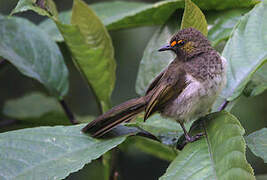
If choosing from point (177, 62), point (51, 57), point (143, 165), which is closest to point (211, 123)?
point (177, 62)

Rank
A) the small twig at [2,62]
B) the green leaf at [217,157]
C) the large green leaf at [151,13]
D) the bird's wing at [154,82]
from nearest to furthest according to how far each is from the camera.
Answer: the green leaf at [217,157] < the bird's wing at [154,82] < the large green leaf at [151,13] < the small twig at [2,62]

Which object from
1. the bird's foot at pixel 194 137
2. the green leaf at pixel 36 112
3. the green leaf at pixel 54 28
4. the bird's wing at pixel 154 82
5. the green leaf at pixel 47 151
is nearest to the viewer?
the green leaf at pixel 47 151

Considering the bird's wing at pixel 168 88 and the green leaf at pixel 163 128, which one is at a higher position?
the bird's wing at pixel 168 88

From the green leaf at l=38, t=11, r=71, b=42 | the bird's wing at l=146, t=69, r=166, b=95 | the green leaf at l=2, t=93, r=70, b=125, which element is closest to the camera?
the bird's wing at l=146, t=69, r=166, b=95

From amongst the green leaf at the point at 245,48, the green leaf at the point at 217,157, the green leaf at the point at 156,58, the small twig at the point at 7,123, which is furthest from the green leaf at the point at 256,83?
the small twig at the point at 7,123

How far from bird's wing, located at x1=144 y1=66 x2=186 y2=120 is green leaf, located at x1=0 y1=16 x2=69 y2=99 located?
32.9 inches

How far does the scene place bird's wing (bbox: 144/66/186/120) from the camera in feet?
7.98

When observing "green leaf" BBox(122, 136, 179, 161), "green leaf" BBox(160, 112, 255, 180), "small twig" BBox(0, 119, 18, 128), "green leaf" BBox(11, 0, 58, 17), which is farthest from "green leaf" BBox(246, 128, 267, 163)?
"small twig" BBox(0, 119, 18, 128)

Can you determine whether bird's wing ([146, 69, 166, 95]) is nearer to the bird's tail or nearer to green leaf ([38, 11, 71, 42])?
the bird's tail

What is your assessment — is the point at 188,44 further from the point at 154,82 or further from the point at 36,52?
the point at 36,52

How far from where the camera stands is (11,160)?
197 centimetres

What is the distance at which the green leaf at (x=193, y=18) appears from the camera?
2.26 metres

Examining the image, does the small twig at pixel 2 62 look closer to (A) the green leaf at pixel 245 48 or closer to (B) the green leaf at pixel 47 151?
(B) the green leaf at pixel 47 151


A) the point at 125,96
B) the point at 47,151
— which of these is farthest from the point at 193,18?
the point at 125,96
